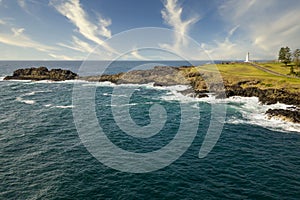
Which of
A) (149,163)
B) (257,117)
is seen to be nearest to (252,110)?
(257,117)

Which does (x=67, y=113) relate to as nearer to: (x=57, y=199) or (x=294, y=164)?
(x=57, y=199)

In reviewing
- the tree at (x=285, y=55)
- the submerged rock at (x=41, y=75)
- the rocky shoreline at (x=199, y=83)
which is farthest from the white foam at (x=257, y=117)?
the submerged rock at (x=41, y=75)

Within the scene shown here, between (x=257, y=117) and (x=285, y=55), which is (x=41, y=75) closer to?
(x=257, y=117)

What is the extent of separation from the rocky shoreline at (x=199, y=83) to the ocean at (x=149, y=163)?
47.7ft

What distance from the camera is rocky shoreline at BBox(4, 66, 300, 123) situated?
6486 centimetres

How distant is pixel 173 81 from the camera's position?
120m

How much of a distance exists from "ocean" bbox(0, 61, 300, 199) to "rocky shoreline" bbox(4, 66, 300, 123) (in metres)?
14.5

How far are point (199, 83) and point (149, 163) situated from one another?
71367mm

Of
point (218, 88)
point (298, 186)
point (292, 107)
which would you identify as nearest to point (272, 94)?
point (292, 107)

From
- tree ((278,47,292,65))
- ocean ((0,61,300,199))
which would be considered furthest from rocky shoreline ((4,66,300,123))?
tree ((278,47,292,65))

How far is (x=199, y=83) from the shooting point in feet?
320

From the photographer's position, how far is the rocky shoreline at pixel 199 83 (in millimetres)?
64863

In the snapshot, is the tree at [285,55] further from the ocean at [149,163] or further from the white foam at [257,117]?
the ocean at [149,163]

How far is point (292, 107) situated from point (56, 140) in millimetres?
59454
